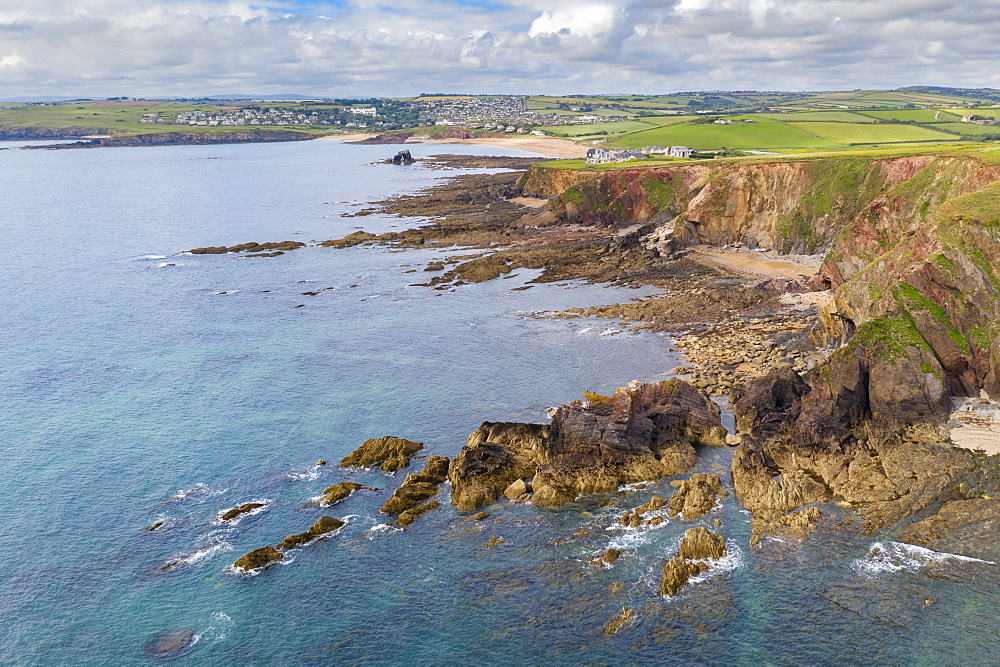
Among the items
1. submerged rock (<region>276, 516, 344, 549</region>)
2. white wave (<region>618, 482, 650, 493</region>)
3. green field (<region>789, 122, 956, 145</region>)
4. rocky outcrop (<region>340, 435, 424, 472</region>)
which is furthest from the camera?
green field (<region>789, 122, 956, 145</region>)

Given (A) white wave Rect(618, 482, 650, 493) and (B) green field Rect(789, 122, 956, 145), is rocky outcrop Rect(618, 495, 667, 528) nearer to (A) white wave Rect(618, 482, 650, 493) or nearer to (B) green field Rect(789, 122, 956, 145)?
(A) white wave Rect(618, 482, 650, 493)

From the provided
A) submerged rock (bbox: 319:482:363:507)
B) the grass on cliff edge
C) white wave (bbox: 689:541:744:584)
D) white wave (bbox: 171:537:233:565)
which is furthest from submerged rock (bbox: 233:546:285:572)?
the grass on cliff edge

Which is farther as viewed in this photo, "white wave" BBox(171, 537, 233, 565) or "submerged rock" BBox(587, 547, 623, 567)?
"white wave" BBox(171, 537, 233, 565)

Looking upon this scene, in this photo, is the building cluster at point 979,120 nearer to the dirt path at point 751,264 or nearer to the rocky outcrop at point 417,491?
the dirt path at point 751,264

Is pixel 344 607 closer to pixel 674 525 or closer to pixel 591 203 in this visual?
pixel 674 525

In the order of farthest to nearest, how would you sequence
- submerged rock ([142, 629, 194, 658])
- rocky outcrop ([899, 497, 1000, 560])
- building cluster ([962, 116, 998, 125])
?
1. building cluster ([962, 116, 998, 125])
2. rocky outcrop ([899, 497, 1000, 560])
3. submerged rock ([142, 629, 194, 658])

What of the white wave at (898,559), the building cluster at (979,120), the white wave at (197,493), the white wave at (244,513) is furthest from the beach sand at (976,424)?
the building cluster at (979,120)

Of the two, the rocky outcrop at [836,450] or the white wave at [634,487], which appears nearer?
the rocky outcrop at [836,450]
